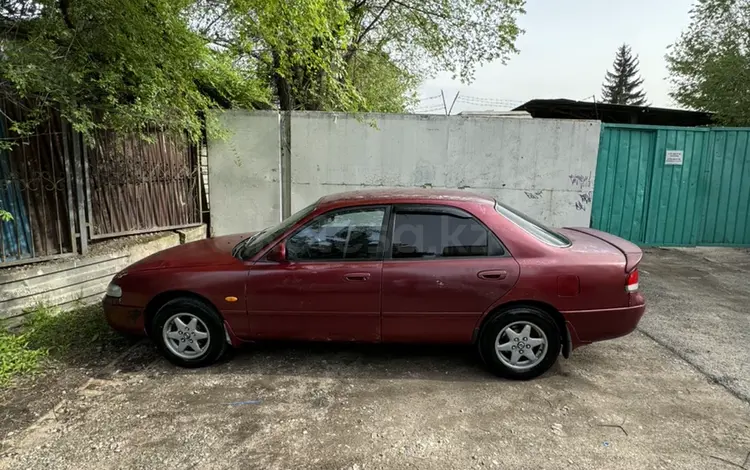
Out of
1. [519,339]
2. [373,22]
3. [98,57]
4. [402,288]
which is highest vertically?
[373,22]

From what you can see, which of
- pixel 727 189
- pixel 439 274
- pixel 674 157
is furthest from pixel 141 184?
pixel 727 189

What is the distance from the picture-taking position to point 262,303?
11.9 feet

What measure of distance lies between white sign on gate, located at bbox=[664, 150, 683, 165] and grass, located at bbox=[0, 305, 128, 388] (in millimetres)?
8792

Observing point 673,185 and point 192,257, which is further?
point 673,185

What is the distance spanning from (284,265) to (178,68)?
286cm

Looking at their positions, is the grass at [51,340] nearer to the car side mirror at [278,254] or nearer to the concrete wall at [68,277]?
the concrete wall at [68,277]

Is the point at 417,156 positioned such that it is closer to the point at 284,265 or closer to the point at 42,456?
the point at 284,265

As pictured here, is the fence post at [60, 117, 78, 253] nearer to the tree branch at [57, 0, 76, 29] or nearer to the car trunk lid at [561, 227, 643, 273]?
the tree branch at [57, 0, 76, 29]

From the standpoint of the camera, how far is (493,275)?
3.46 m

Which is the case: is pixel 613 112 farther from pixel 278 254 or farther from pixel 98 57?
pixel 98 57

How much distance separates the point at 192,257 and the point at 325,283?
134 centimetres

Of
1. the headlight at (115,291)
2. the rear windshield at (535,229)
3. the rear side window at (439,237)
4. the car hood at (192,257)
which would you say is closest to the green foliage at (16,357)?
the headlight at (115,291)

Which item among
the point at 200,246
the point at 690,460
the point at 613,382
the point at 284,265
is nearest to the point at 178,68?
the point at 200,246

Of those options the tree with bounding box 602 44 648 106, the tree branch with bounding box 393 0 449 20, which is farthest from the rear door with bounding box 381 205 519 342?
the tree with bounding box 602 44 648 106
